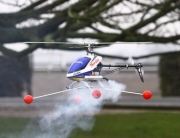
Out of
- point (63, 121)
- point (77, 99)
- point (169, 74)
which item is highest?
point (169, 74)

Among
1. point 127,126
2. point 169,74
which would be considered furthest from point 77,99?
point 169,74

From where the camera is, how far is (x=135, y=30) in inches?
A: 740

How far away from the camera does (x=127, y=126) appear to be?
20422mm

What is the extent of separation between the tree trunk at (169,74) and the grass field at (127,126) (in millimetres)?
2871

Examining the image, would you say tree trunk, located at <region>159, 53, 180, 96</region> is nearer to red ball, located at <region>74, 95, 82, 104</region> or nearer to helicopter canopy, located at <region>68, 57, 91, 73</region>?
red ball, located at <region>74, 95, 82, 104</region>

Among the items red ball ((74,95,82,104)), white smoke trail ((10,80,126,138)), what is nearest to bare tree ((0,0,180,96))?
white smoke trail ((10,80,126,138))

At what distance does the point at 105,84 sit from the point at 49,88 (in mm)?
13809

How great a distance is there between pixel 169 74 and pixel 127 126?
424 cm

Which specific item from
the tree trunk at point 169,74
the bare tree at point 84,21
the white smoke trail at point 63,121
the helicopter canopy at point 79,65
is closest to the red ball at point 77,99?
the helicopter canopy at point 79,65

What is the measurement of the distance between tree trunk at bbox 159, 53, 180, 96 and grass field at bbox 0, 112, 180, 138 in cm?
287

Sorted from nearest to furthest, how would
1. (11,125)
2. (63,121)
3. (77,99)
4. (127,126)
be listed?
1. (77,99)
2. (63,121)
3. (11,125)
4. (127,126)

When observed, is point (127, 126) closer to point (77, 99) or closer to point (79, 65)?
point (77, 99)

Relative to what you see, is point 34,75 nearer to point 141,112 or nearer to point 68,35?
point 141,112

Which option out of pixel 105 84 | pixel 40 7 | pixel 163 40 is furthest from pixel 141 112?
pixel 105 84
